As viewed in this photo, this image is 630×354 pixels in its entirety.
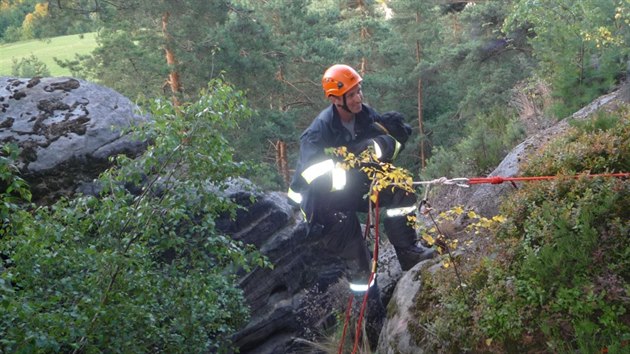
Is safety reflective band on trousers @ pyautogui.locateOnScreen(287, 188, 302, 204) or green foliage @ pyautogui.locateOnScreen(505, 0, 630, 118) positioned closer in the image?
safety reflective band on trousers @ pyautogui.locateOnScreen(287, 188, 302, 204)

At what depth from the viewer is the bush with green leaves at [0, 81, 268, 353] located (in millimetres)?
4340

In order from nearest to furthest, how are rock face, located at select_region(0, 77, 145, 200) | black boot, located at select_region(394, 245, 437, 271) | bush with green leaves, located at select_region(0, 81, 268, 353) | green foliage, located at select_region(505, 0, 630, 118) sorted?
1. bush with green leaves, located at select_region(0, 81, 268, 353)
2. black boot, located at select_region(394, 245, 437, 271)
3. rock face, located at select_region(0, 77, 145, 200)
4. green foliage, located at select_region(505, 0, 630, 118)

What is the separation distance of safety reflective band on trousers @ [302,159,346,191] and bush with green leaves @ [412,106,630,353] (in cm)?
107

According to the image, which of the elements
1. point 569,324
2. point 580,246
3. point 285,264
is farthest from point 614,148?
point 285,264

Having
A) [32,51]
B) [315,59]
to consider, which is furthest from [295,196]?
[32,51]

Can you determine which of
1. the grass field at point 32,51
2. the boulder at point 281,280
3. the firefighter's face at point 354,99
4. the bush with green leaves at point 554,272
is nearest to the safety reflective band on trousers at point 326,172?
the firefighter's face at point 354,99

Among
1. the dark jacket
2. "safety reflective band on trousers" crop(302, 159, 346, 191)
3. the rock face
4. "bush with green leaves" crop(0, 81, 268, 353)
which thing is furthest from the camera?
the rock face

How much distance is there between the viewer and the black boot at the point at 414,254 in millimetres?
6125

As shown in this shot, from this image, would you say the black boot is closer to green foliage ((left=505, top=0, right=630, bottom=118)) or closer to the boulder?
the boulder

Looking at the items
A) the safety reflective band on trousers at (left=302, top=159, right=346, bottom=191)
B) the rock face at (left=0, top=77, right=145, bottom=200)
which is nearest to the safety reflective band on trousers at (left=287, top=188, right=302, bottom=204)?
the safety reflective band on trousers at (left=302, top=159, right=346, bottom=191)

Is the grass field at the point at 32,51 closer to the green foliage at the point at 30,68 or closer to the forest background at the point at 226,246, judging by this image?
the green foliage at the point at 30,68

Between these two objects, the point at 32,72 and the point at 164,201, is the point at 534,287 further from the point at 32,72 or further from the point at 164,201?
the point at 32,72

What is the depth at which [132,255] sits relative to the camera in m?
4.65

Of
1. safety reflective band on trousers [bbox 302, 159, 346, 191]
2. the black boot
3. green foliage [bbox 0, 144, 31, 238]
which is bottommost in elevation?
the black boot
